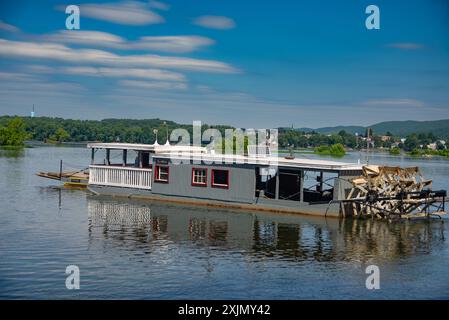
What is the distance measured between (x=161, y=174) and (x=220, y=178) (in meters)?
4.85

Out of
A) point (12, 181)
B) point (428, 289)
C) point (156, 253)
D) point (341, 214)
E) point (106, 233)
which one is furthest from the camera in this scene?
point (12, 181)

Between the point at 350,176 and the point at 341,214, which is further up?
the point at 350,176

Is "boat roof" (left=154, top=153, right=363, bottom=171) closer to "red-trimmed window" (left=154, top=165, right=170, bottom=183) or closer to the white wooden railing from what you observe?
"red-trimmed window" (left=154, top=165, right=170, bottom=183)

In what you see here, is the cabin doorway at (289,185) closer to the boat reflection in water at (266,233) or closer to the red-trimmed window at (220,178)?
the boat reflection in water at (266,233)

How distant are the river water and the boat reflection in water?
0.19ft

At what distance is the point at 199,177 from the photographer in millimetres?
42156

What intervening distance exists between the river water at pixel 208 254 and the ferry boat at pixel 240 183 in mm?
1499

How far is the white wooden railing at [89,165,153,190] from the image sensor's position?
4472 cm

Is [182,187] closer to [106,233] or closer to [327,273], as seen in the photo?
[106,233]

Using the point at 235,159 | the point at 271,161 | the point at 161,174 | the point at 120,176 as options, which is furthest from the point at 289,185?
the point at 120,176

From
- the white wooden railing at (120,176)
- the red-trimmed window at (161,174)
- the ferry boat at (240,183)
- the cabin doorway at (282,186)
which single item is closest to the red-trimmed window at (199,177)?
the ferry boat at (240,183)

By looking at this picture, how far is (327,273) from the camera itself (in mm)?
23984
